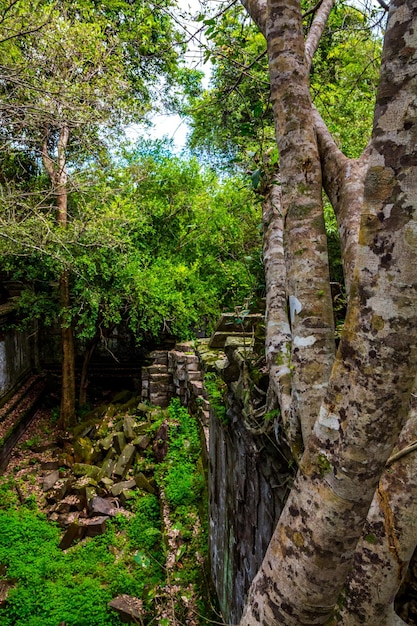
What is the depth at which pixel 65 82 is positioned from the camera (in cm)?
551

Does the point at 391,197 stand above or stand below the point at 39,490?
above

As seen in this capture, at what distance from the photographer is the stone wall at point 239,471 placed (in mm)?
2727

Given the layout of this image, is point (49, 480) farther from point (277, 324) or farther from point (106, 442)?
point (277, 324)

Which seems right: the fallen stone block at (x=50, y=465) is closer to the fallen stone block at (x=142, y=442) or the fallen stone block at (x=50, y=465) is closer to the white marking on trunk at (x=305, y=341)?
the fallen stone block at (x=142, y=442)

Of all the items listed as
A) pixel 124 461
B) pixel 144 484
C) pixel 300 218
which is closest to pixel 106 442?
pixel 124 461

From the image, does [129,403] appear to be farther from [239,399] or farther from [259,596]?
[259,596]

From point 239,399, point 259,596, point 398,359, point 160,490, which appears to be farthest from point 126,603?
point 398,359

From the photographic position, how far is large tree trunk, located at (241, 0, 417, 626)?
3.84 feet

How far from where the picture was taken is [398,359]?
117cm

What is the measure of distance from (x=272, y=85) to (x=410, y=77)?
1041 mm

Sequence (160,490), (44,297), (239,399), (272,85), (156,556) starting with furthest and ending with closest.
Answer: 1. (44,297)
2. (160,490)
3. (156,556)
4. (239,399)
5. (272,85)

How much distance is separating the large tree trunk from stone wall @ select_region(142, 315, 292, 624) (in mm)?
942

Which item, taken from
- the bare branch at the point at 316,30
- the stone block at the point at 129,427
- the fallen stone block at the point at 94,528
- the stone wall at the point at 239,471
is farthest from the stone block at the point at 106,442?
the bare branch at the point at 316,30

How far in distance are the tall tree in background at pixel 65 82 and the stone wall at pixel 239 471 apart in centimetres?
303
